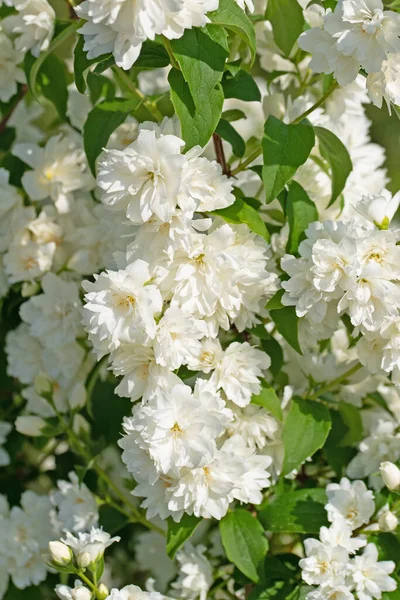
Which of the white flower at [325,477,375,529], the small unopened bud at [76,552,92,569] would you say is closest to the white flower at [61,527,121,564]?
the small unopened bud at [76,552,92,569]

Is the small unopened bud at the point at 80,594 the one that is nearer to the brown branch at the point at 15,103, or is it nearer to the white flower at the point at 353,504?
the white flower at the point at 353,504

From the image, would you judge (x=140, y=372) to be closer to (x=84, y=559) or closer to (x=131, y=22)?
(x=84, y=559)

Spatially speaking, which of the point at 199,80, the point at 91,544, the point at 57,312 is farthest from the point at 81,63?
the point at 91,544

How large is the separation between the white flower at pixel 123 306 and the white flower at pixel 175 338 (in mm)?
18

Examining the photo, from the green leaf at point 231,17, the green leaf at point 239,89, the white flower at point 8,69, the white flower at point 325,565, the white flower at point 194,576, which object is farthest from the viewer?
the white flower at point 8,69

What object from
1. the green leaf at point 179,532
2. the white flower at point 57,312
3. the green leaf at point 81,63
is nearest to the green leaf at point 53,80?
the white flower at point 57,312

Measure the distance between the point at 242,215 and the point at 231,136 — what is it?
0.19 metres

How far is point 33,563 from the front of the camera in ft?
5.55

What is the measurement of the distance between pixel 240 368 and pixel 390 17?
52 centimetres

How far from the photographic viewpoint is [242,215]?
1.27 m

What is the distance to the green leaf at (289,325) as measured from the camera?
51.0 inches

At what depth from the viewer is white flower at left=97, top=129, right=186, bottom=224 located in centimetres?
110

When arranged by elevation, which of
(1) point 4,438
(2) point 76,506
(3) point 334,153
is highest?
(3) point 334,153

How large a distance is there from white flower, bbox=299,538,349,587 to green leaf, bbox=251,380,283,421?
0.19 meters
